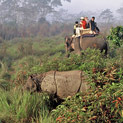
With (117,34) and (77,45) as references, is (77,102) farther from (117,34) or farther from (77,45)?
(77,45)

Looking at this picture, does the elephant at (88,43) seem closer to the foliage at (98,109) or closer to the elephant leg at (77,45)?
the elephant leg at (77,45)

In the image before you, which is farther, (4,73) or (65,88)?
(4,73)

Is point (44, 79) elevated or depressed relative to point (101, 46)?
depressed

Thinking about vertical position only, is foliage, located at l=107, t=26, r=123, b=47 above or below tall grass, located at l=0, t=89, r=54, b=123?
above

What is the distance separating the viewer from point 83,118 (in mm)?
2746

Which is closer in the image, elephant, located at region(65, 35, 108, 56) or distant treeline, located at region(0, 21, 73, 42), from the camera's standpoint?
elephant, located at region(65, 35, 108, 56)

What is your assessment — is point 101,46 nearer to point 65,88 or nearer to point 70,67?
point 70,67

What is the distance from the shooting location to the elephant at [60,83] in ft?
13.2

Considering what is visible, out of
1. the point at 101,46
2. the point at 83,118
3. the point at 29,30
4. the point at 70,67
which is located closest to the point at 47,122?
the point at 83,118

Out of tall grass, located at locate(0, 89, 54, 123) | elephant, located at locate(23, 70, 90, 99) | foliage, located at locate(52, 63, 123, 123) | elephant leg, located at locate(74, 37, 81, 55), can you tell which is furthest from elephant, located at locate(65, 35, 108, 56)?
foliage, located at locate(52, 63, 123, 123)

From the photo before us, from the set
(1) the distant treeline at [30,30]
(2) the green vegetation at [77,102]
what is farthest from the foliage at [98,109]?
(1) the distant treeline at [30,30]

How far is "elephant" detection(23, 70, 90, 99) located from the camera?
402 cm

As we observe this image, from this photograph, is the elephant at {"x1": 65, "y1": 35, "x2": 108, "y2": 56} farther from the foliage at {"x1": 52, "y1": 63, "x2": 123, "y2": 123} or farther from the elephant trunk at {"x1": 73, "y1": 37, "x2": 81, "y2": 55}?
the foliage at {"x1": 52, "y1": 63, "x2": 123, "y2": 123}

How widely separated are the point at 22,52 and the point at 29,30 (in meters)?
24.6
